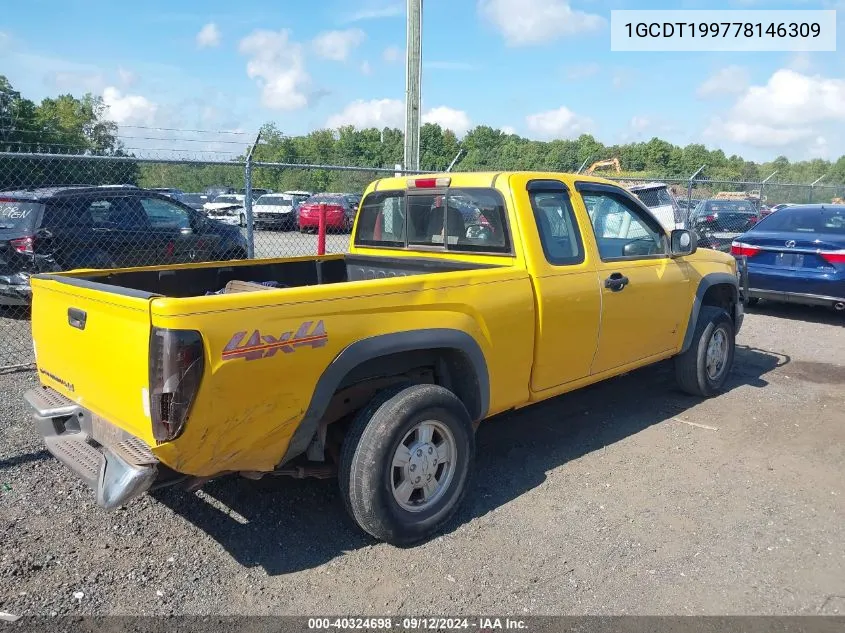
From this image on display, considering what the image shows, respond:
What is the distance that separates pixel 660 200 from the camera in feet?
46.4

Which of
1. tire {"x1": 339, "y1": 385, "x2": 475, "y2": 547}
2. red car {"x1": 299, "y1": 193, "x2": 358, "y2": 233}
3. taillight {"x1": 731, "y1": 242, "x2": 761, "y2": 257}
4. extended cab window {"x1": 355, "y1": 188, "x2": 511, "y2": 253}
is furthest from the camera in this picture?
red car {"x1": 299, "y1": 193, "x2": 358, "y2": 233}

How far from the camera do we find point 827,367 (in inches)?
269

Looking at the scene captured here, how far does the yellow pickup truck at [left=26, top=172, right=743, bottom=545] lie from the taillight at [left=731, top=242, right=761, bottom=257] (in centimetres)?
457

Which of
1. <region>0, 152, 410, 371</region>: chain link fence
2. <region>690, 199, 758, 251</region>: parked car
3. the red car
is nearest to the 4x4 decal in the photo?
<region>0, 152, 410, 371</region>: chain link fence

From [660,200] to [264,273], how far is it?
37.8ft

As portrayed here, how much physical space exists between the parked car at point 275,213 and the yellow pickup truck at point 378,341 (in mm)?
5572

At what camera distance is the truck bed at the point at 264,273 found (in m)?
3.98

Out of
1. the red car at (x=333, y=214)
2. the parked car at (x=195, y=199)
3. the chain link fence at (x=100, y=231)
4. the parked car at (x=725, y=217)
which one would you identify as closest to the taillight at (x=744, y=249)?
the chain link fence at (x=100, y=231)

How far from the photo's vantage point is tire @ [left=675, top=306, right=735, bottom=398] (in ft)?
17.9

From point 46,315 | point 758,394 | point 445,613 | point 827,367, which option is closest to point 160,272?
point 46,315

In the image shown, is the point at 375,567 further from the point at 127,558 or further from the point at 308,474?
the point at 127,558

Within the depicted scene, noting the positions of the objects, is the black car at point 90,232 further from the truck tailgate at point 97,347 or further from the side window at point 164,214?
the truck tailgate at point 97,347

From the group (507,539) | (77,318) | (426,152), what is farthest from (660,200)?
(426,152)

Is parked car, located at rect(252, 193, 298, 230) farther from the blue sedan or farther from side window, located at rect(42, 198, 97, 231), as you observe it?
the blue sedan
